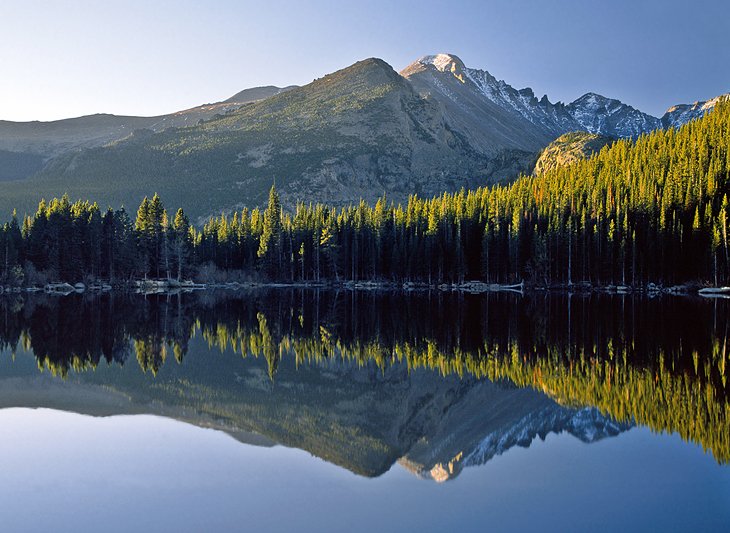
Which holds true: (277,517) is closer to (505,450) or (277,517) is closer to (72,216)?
(505,450)

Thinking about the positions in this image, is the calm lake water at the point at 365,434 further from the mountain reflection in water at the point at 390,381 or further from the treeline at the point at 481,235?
the treeline at the point at 481,235

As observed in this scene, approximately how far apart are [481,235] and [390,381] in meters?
94.4

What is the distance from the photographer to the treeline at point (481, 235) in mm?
94500

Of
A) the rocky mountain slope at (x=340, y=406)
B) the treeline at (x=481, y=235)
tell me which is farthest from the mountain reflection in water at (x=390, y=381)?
the treeline at (x=481, y=235)

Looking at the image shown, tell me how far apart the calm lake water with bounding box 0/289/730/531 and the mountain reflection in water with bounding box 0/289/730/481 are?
0.34ft

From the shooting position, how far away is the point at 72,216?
9681 centimetres

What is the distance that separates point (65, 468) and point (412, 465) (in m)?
7.16

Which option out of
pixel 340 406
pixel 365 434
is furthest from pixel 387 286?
pixel 365 434

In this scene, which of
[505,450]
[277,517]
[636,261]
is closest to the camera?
[277,517]

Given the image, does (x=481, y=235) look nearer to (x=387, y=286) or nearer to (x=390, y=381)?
(x=387, y=286)

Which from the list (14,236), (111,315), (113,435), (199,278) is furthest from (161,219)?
(113,435)

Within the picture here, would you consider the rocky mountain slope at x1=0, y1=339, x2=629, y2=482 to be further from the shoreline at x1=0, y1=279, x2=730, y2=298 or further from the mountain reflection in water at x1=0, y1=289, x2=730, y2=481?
the shoreline at x1=0, y1=279, x2=730, y2=298

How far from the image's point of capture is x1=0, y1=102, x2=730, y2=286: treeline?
94500 mm

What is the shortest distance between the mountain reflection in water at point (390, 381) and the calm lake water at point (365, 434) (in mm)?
105
